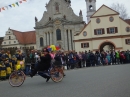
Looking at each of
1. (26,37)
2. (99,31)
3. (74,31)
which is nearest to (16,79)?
(99,31)

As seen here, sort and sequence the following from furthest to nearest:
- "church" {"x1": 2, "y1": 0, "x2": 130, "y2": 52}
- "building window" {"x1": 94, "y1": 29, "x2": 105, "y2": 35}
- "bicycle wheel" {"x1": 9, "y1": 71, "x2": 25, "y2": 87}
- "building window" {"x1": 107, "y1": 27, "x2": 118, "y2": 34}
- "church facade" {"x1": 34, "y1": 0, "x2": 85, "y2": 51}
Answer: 1. "church facade" {"x1": 34, "y1": 0, "x2": 85, "y2": 51}
2. "building window" {"x1": 94, "y1": 29, "x2": 105, "y2": 35}
3. "building window" {"x1": 107, "y1": 27, "x2": 118, "y2": 34}
4. "church" {"x1": 2, "y1": 0, "x2": 130, "y2": 52}
5. "bicycle wheel" {"x1": 9, "y1": 71, "x2": 25, "y2": 87}

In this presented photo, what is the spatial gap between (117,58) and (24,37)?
5648cm

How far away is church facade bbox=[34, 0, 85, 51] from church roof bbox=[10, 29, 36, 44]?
48.2ft

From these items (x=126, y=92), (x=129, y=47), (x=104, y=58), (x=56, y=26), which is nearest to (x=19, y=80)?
(x=126, y=92)

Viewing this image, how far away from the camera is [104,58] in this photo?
28.2 meters

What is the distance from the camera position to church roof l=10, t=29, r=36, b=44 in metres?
78.1

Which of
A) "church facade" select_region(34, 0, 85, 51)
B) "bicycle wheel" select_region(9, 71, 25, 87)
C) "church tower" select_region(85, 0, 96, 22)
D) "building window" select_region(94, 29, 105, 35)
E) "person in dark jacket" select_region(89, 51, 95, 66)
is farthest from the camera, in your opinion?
"church tower" select_region(85, 0, 96, 22)

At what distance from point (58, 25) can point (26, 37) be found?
21.9 meters

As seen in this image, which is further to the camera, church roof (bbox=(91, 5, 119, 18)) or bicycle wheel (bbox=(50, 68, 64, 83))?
church roof (bbox=(91, 5, 119, 18))

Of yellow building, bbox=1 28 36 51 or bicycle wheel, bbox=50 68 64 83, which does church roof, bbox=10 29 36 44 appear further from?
bicycle wheel, bbox=50 68 64 83

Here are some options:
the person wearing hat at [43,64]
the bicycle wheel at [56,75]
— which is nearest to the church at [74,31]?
the bicycle wheel at [56,75]

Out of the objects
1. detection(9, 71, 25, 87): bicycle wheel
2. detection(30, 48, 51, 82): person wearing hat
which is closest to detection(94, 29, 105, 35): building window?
detection(30, 48, 51, 82): person wearing hat

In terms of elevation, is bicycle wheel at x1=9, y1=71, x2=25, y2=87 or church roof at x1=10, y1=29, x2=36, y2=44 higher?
church roof at x1=10, y1=29, x2=36, y2=44

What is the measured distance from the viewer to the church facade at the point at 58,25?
6159 centimetres
